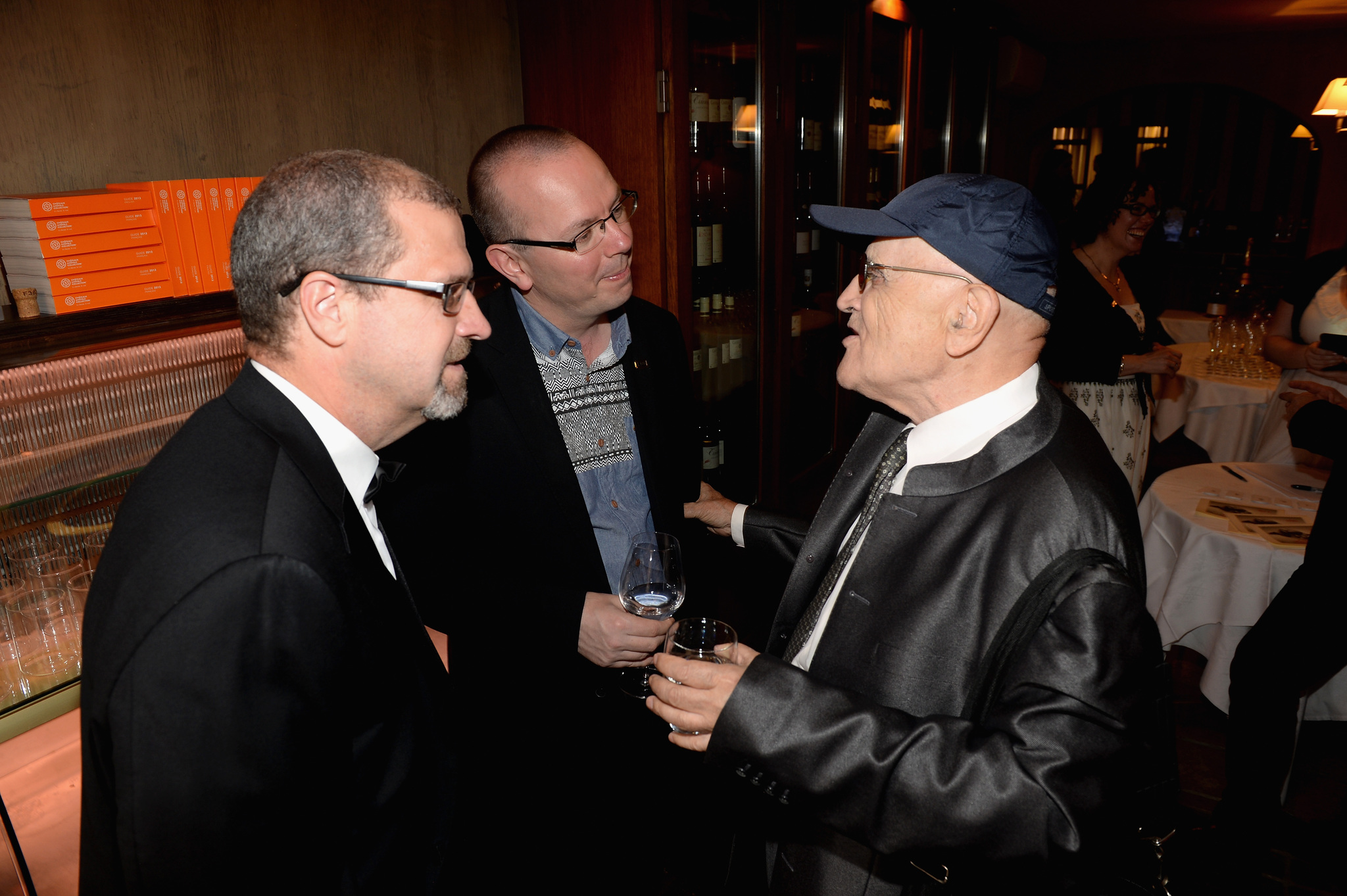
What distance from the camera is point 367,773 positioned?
1.08 m

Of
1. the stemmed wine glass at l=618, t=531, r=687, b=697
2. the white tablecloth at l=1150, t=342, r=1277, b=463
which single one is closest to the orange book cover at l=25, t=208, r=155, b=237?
the stemmed wine glass at l=618, t=531, r=687, b=697

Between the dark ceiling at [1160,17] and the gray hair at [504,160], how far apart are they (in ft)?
19.0

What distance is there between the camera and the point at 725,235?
3795mm

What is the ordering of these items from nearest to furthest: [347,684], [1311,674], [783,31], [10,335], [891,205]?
[347,684], [891,205], [10,335], [1311,674], [783,31]

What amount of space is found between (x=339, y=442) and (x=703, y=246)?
2.71 m

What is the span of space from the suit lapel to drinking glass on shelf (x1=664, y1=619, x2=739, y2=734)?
0.42 feet

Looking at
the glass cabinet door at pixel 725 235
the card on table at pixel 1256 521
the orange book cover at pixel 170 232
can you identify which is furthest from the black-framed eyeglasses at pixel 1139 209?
the orange book cover at pixel 170 232

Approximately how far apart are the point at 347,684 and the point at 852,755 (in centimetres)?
68

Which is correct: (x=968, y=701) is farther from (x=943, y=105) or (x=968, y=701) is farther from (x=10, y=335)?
(x=943, y=105)

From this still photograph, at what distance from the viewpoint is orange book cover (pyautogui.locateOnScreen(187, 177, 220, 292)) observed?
194 centimetres

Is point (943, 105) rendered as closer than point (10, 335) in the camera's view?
No

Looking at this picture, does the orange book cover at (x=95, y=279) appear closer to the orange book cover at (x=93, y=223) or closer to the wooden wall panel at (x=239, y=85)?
the orange book cover at (x=93, y=223)

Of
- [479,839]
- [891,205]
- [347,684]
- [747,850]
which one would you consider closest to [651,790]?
[747,850]

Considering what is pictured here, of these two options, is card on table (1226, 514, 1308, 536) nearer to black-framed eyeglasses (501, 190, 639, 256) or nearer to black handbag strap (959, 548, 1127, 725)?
black handbag strap (959, 548, 1127, 725)
